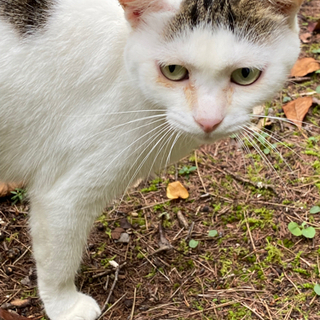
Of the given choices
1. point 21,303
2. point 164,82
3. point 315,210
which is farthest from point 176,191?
point 164,82

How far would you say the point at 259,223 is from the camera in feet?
6.30

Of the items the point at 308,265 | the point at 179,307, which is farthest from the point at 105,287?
the point at 308,265

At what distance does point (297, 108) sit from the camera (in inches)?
93.3

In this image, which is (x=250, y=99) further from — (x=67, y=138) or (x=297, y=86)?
(x=297, y=86)

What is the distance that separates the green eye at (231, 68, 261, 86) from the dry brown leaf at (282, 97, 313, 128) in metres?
1.33

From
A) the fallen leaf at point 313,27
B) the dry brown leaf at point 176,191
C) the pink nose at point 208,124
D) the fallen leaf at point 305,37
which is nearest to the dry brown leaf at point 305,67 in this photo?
the fallen leaf at point 305,37

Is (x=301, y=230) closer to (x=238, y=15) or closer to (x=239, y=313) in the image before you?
(x=239, y=313)

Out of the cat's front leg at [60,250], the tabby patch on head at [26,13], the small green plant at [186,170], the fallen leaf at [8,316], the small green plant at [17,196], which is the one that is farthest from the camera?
the small green plant at [186,170]

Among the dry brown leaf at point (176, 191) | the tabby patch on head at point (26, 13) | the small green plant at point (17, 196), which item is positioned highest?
the tabby patch on head at point (26, 13)

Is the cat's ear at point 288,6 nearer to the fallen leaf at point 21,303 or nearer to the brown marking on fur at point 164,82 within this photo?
the brown marking on fur at point 164,82

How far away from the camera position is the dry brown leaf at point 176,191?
2074 mm

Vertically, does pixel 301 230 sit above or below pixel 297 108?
below

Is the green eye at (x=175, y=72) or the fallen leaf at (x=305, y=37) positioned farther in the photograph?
the fallen leaf at (x=305, y=37)

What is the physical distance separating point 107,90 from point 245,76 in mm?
442
